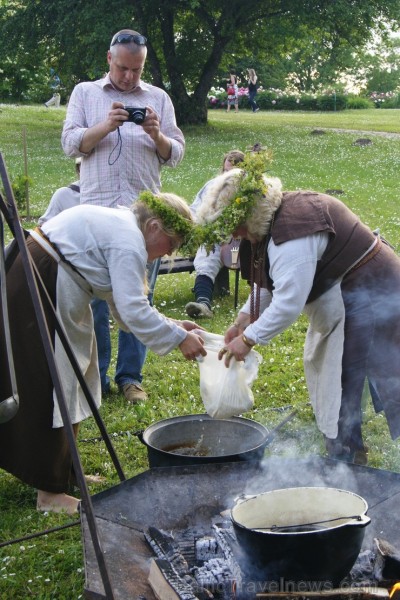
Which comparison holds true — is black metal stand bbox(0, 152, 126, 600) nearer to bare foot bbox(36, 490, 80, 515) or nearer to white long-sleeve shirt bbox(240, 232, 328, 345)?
white long-sleeve shirt bbox(240, 232, 328, 345)

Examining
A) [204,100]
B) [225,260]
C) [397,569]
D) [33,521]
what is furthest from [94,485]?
[204,100]

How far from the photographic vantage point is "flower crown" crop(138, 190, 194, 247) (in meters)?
3.45

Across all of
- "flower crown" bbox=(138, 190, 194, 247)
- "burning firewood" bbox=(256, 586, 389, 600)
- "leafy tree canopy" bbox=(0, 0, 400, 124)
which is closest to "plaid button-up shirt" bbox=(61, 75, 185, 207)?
"flower crown" bbox=(138, 190, 194, 247)

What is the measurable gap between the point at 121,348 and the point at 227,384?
1.79 metres

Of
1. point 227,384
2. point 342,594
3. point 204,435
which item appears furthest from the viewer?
point 204,435

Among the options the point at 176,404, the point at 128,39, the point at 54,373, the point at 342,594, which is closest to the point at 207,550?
the point at 342,594

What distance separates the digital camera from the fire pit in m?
2.22

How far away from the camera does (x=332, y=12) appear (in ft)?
74.8

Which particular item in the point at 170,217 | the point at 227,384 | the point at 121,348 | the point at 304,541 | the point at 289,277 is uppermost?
the point at 170,217

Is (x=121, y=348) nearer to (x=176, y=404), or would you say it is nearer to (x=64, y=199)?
(x=176, y=404)

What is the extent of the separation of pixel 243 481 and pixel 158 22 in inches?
912

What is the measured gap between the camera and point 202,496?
3420mm

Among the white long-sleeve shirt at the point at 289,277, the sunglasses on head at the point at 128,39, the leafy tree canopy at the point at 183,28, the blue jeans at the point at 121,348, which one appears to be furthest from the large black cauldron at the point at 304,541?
the leafy tree canopy at the point at 183,28

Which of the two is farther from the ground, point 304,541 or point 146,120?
point 146,120
